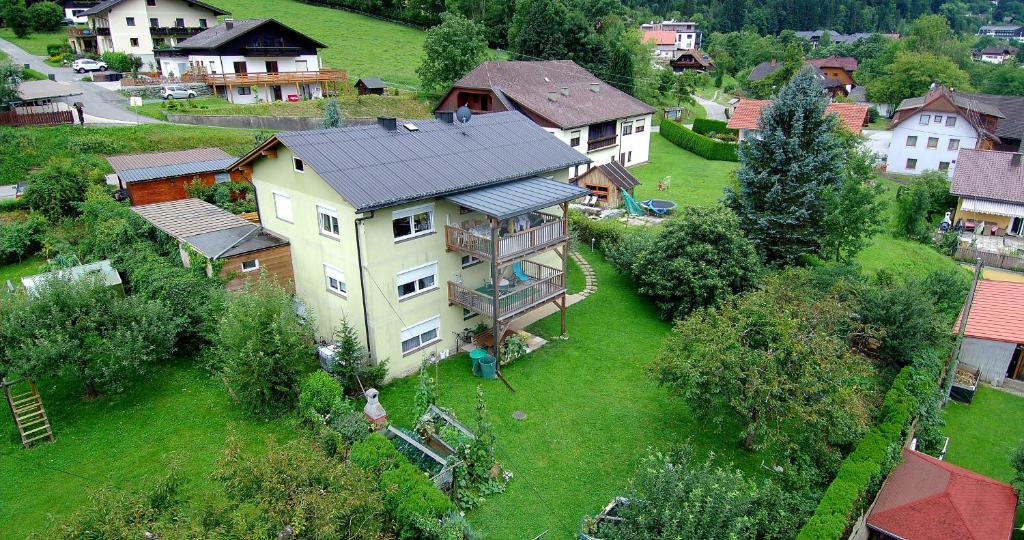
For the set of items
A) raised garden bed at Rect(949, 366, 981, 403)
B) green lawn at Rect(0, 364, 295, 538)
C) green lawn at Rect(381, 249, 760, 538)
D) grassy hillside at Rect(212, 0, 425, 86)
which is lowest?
raised garden bed at Rect(949, 366, 981, 403)

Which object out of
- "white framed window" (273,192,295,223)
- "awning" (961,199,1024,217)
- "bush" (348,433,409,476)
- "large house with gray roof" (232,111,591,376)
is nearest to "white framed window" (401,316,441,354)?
"large house with gray roof" (232,111,591,376)

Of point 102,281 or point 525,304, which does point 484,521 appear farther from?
point 102,281

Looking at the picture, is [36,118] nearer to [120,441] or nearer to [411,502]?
[120,441]

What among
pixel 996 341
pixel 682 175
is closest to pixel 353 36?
pixel 682 175

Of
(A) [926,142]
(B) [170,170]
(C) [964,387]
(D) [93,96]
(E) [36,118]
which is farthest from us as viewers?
(A) [926,142]

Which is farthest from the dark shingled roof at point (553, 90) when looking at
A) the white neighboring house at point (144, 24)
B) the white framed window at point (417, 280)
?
the white neighboring house at point (144, 24)

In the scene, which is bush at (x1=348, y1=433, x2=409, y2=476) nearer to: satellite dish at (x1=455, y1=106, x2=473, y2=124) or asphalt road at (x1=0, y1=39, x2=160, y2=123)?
satellite dish at (x1=455, y1=106, x2=473, y2=124)
